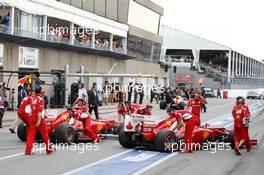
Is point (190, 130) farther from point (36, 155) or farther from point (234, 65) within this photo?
point (234, 65)

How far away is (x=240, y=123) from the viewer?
1341 centimetres

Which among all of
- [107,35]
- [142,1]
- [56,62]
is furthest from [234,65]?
[56,62]

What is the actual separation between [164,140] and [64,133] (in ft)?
9.77

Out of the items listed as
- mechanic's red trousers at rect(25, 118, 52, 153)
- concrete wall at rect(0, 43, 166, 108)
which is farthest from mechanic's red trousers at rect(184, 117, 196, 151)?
concrete wall at rect(0, 43, 166, 108)

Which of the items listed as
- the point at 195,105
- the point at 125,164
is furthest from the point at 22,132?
the point at 195,105

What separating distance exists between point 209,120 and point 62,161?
15851 mm

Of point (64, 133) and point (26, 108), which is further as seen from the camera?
point (64, 133)

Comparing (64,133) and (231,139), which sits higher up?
(64,133)

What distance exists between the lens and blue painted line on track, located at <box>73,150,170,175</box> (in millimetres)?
10500

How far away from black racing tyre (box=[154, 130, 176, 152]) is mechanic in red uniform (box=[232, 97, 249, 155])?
173 centimetres

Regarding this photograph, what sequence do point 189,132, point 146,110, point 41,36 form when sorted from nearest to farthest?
point 189,132 < point 146,110 < point 41,36

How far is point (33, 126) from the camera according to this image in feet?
41.4

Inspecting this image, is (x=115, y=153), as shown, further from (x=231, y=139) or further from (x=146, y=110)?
(x=231, y=139)

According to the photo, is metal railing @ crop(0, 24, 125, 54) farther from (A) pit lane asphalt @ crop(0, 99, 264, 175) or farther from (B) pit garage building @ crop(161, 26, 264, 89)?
(B) pit garage building @ crop(161, 26, 264, 89)
